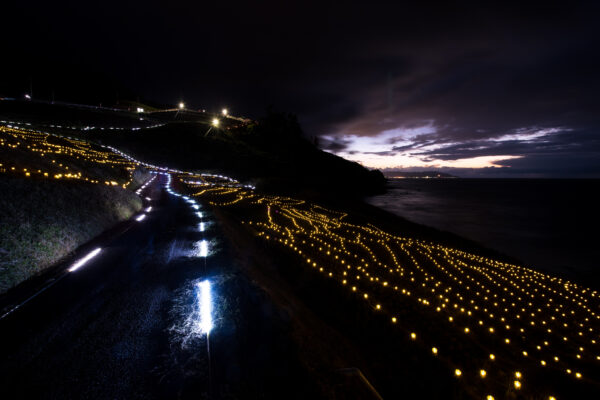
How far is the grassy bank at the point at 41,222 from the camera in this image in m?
5.06

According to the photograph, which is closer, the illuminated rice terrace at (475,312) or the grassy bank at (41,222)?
the illuminated rice terrace at (475,312)

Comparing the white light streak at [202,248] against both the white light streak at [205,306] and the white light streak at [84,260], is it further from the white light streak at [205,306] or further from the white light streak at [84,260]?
the white light streak at [84,260]

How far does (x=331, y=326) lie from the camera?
16.6ft

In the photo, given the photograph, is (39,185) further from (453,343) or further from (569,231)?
(569,231)

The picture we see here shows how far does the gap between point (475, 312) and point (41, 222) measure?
41.8ft

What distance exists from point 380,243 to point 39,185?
14.1 metres

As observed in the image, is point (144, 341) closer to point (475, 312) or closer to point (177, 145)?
point (475, 312)

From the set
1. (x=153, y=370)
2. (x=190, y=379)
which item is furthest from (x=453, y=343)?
(x=153, y=370)

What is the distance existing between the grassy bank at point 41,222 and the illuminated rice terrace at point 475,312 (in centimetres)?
607

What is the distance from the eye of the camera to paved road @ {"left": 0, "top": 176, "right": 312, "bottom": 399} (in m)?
2.89

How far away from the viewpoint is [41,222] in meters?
6.04

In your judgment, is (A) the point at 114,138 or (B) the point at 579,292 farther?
(A) the point at 114,138

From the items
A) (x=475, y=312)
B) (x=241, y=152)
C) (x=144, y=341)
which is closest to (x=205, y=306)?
(x=144, y=341)

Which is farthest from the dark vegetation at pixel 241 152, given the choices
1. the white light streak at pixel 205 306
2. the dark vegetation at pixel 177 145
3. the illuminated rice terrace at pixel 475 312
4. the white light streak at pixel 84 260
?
the white light streak at pixel 205 306
